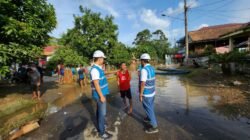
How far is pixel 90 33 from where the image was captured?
2319 centimetres

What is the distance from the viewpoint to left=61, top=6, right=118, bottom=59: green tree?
22.9 m

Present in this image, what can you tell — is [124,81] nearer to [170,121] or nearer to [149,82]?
[149,82]

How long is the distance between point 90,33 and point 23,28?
53.0 ft

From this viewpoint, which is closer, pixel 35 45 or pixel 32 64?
pixel 35 45

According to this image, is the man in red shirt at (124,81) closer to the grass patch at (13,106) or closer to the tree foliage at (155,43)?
the grass patch at (13,106)

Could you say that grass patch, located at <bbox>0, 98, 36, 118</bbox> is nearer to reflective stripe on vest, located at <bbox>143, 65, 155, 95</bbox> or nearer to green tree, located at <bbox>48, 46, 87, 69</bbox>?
reflective stripe on vest, located at <bbox>143, 65, 155, 95</bbox>

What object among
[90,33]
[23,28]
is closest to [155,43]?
[90,33]

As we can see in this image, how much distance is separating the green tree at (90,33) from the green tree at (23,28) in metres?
13.7

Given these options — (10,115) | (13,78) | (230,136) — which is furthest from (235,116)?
(13,78)

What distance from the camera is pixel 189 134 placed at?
4383 millimetres

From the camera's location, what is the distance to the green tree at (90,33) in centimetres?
2294

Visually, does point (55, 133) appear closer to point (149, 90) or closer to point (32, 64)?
point (149, 90)

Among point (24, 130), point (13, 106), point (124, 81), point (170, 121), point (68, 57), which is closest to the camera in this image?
point (24, 130)

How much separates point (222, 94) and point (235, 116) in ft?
10.1
